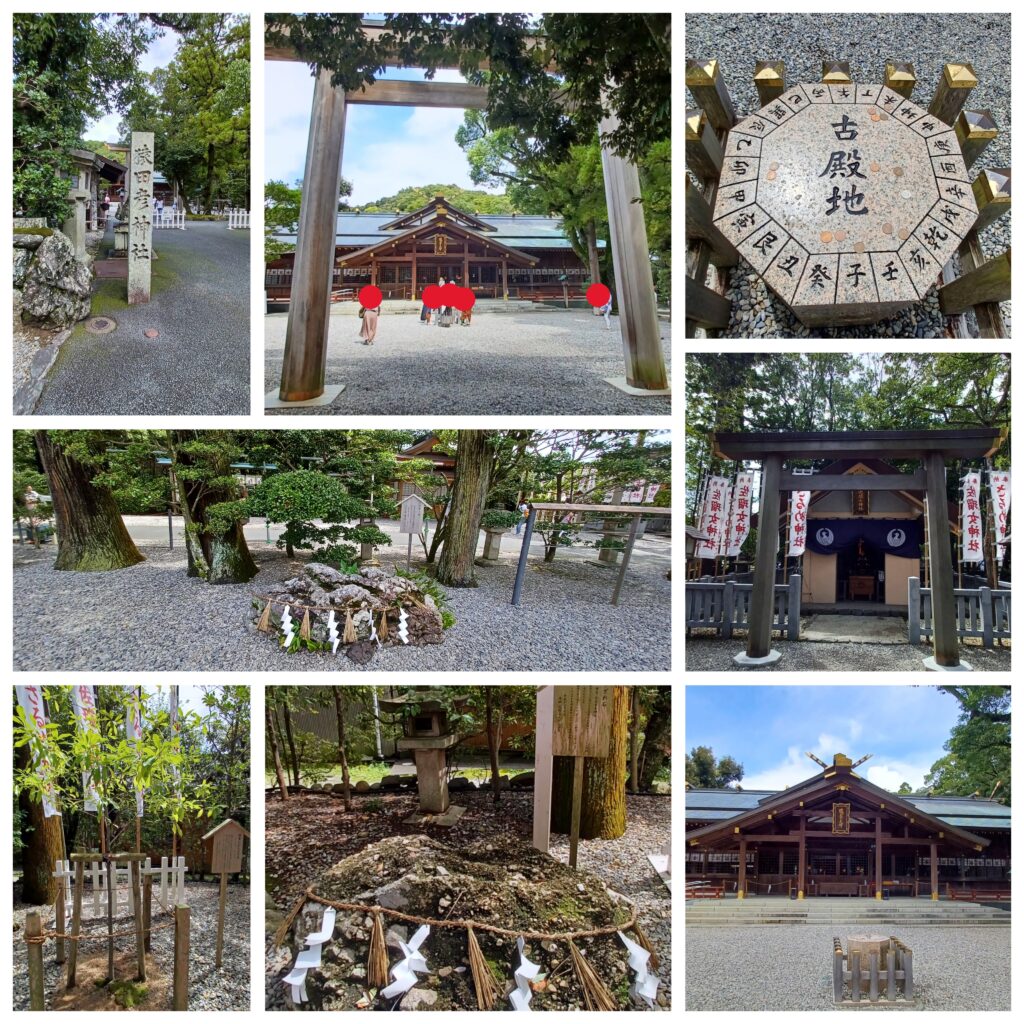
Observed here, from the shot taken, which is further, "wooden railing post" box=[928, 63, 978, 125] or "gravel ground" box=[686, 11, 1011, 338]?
"gravel ground" box=[686, 11, 1011, 338]

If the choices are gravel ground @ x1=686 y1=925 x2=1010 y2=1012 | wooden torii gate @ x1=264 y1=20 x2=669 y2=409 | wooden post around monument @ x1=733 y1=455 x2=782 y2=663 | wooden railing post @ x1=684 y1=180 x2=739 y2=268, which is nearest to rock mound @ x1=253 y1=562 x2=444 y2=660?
wooden torii gate @ x1=264 y1=20 x2=669 y2=409

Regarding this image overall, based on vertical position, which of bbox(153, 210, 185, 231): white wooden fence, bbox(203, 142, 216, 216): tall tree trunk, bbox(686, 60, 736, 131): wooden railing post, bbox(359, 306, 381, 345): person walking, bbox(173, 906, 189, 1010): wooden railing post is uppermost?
bbox(686, 60, 736, 131): wooden railing post

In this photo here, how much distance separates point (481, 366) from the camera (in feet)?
13.3

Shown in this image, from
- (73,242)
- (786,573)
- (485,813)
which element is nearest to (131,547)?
(73,242)

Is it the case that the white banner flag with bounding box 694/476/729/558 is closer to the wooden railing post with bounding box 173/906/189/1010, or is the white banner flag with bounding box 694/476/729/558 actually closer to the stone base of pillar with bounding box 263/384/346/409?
the stone base of pillar with bounding box 263/384/346/409

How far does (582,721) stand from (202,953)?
2.17m

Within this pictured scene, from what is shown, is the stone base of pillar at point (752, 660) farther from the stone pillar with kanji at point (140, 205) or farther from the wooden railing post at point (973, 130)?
the stone pillar with kanji at point (140, 205)

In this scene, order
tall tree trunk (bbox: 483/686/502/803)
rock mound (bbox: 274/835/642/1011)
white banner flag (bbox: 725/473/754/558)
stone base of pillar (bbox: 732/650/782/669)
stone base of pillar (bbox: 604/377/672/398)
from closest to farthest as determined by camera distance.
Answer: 1. rock mound (bbox: 274/835/642/1011)
2. stone base of pillar (bbox: 732/650/782/669)
3. tall tree trunk (bbox: 483/686/502/803)
4. white banner flag (bbox: 725/473/754/558)
5. stone base of pillar (bbox: 604/377/672/398)

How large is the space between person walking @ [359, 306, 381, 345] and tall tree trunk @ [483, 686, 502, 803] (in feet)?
6.69

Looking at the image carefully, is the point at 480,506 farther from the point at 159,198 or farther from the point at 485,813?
the point at 159,198

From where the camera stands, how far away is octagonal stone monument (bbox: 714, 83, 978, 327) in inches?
126

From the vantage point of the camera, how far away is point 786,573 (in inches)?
163

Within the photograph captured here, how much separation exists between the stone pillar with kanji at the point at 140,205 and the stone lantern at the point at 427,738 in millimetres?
2505

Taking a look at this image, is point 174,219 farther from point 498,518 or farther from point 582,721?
point 582,721
